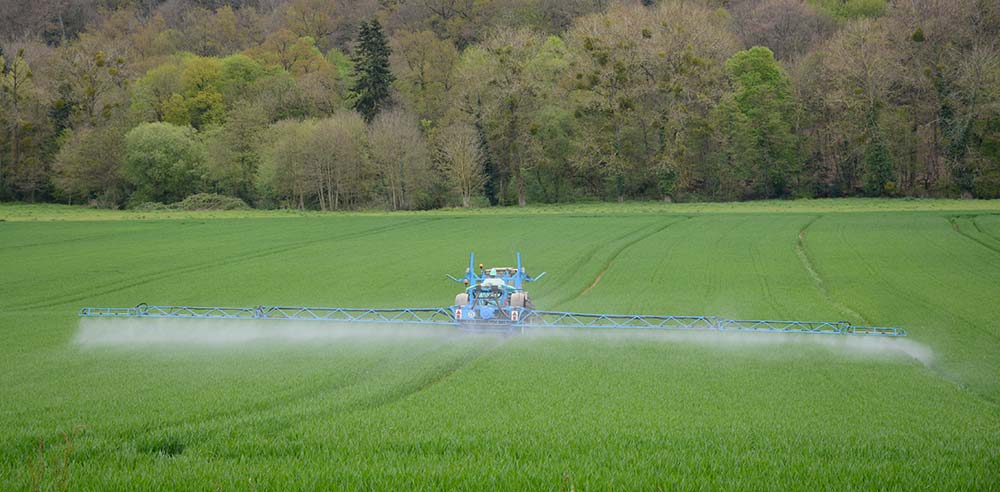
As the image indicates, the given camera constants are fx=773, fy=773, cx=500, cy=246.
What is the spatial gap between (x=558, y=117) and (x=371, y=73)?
83.7 ft

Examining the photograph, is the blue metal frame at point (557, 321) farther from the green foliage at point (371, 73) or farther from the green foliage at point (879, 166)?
the green foliage at point (371, 73)

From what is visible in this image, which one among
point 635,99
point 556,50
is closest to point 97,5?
point 556,50

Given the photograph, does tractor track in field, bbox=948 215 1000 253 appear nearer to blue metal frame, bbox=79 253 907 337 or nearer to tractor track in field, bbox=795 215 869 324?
tractor track in field, bbox=795 215 869 324

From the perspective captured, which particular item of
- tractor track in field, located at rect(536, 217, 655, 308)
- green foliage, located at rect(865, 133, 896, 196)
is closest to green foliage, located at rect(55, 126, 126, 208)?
tractor track in field, located at rect(536, 217, 655, 308)

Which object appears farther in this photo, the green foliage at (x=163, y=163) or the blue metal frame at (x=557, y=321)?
the green foliage at (x=163, y=163)

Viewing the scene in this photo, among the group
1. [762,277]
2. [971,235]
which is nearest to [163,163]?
[762,277]

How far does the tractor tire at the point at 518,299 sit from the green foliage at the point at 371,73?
78.4 metres

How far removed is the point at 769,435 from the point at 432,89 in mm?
96748

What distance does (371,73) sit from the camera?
3826 inches

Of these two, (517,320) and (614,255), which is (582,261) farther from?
(517,320)

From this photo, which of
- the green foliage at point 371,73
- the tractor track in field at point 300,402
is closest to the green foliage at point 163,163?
the green foliage at point 371,73

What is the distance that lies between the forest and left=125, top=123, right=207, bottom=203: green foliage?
9.7 inches

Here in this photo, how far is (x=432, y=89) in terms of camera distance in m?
104

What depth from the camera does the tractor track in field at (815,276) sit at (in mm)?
25600
